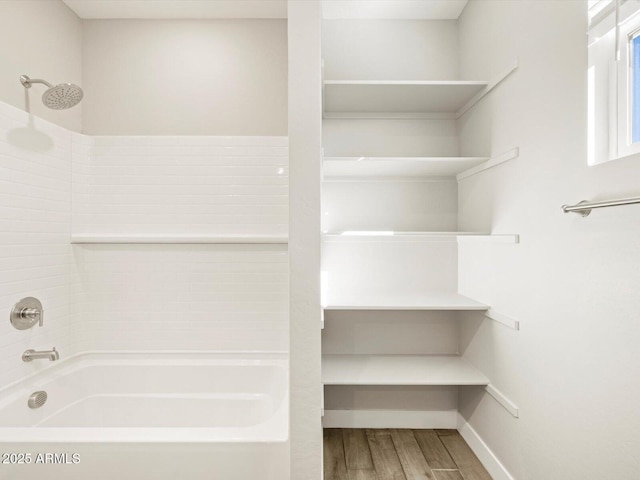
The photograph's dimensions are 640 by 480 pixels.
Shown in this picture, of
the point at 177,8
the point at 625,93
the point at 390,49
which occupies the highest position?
the point at 177,8

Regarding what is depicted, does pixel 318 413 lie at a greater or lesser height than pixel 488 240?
lesser

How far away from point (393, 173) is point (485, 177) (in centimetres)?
52

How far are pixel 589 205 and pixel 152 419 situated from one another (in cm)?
229

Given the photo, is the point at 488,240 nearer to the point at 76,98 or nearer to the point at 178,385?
the point at 178,385

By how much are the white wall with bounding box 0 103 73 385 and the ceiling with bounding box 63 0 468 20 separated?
0.77m

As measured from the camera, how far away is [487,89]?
2.04m

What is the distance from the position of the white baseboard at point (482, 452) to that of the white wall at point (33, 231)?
234 cm

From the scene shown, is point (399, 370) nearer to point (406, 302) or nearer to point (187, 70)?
point (406, 302)

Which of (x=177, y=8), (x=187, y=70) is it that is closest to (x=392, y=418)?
(x=187, y=70)

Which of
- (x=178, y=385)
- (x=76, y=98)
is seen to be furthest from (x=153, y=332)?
(x=76, y=98)

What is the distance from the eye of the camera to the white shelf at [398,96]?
6.64 ft

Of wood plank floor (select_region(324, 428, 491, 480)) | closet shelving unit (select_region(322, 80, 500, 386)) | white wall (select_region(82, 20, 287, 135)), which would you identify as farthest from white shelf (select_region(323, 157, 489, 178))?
wood plank floor (select_region(324, 428, 491, 480))

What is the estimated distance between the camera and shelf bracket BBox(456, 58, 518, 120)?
5.83 ft

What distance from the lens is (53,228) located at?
209cm
